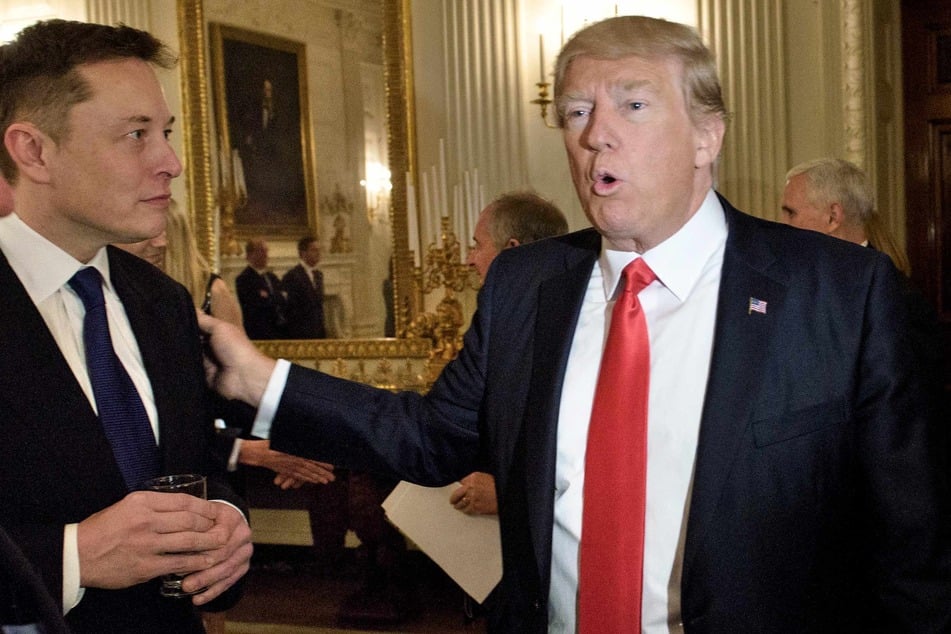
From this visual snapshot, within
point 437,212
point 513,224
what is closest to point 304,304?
point 437,212

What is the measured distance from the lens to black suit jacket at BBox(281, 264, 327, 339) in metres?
5.31

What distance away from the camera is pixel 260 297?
5477 millimetres

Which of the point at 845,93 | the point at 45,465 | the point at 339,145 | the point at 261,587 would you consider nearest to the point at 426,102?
the point at 339,145

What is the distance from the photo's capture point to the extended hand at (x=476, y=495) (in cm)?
291

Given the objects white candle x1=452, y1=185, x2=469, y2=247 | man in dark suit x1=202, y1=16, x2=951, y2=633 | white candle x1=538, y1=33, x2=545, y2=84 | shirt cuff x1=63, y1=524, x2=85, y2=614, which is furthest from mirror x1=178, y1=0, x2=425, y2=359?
shirt cuff x1=63, y1=524, x2=85, y2=614

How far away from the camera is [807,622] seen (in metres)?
1.57

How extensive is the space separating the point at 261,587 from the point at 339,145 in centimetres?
239

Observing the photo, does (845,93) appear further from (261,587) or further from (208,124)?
(261,587)

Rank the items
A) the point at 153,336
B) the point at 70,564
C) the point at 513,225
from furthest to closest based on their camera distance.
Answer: the point at 513,225, the point at 153,336, the point at 70,564

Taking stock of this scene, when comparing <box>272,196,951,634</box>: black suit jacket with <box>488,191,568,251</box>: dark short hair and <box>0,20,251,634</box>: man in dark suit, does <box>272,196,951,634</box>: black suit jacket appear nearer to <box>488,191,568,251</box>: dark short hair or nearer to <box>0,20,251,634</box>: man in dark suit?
<box>0,20,251,634</box>: man in dark suit

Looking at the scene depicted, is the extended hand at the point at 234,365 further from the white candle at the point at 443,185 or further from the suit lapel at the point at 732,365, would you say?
the white candle at the point at 443,185

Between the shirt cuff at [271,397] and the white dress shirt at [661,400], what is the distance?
53 centimetres

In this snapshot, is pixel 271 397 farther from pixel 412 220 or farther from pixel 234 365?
pixel 412 220

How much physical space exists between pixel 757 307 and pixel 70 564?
113 cm
